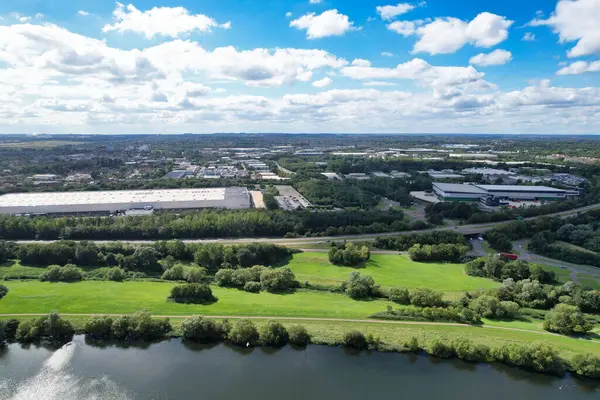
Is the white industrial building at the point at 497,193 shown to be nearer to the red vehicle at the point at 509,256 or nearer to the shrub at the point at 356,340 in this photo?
the red vehicle at the point at 509,256

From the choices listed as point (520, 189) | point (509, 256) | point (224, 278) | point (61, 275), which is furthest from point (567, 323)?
point (520, 189)

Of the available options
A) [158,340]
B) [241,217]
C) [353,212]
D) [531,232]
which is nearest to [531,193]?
[531,232]

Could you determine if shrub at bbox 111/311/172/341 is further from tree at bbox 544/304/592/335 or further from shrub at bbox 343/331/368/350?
tree at bbox 544/304/592/335

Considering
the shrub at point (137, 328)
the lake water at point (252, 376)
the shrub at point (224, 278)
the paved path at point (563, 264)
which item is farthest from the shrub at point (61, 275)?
the paved path at point (563, 264)

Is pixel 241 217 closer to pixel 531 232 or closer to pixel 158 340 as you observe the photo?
pixel 158 340

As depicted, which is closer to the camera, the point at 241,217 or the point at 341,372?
the point at 341,372

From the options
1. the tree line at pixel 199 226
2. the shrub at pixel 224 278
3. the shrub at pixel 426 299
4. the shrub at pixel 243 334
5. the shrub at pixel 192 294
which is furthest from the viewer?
the tree line at pixel 199 226
